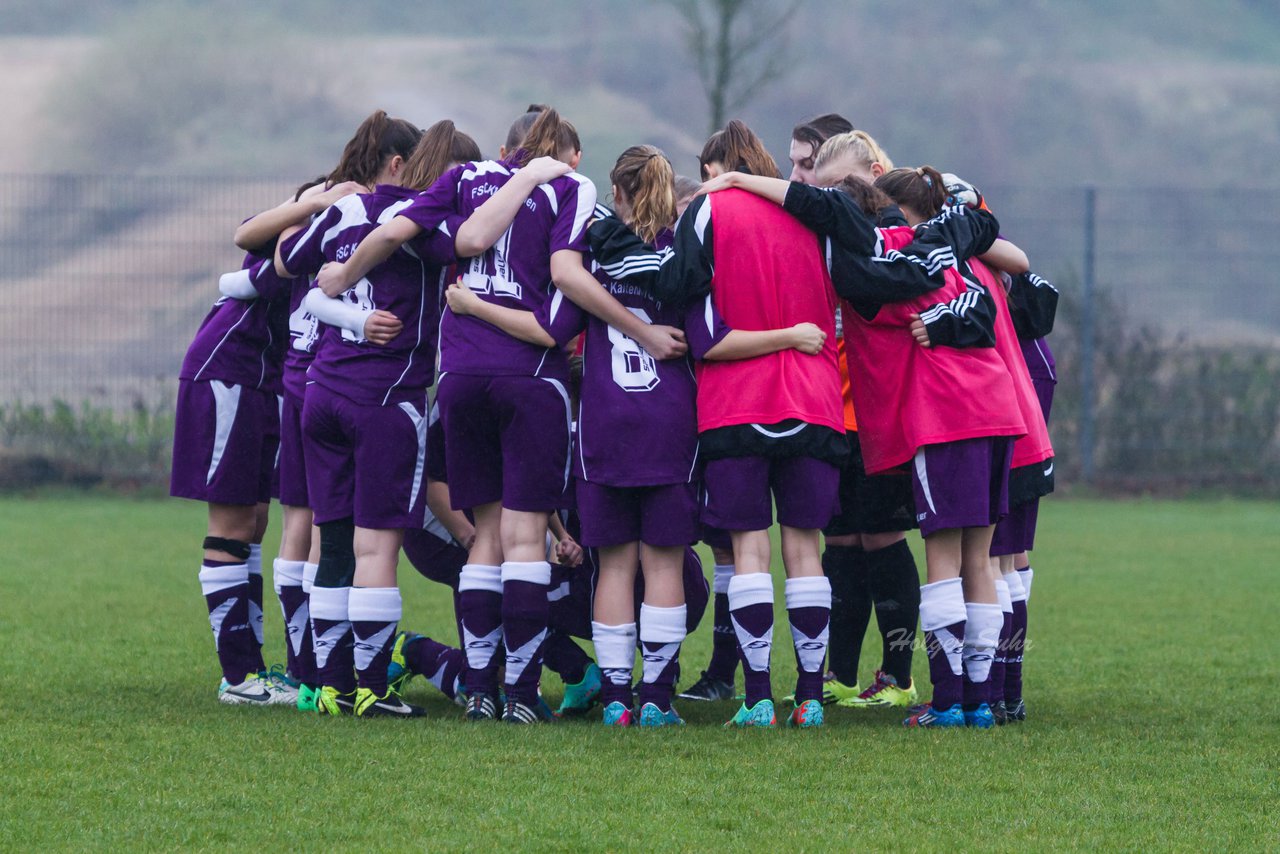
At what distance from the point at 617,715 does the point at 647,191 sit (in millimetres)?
1583

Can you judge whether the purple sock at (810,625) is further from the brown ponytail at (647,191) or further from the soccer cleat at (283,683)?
the soccer cleat at (283,683)

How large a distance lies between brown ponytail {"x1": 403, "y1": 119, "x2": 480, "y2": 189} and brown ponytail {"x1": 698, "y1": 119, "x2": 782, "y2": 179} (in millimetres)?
768

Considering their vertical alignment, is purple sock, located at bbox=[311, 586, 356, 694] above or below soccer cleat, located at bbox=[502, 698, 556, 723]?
above

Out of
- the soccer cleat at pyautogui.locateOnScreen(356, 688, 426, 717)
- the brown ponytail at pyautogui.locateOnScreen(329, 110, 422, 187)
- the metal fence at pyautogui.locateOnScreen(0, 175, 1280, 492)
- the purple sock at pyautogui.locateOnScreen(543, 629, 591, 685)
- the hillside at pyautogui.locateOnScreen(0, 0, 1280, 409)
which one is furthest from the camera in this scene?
the hillside at pyautogui.locateOnScreen(0, 0, 1280, 409)

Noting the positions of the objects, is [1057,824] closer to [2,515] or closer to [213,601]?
[213,601]

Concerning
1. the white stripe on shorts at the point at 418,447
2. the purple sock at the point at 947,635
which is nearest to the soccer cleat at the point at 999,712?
the purple sock at the point at 947,635

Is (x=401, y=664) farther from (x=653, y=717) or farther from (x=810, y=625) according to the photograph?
(x=810, y=625)

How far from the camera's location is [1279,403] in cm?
1474

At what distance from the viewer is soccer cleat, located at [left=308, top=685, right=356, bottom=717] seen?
505cm

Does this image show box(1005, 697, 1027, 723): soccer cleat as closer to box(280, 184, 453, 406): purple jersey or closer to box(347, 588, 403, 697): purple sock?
box(347, 588, 403, 697): purple sock

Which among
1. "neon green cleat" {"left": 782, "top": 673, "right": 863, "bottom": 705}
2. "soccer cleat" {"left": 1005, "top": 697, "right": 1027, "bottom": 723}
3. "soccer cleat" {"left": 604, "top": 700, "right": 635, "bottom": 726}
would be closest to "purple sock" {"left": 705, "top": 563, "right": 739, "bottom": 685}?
"neon green cleat" {"left": 782, "top": 673, "right": 863, "bottom": 705}

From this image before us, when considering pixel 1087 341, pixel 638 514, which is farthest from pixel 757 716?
pixel 1087 341

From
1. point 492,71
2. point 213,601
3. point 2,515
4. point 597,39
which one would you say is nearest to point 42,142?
point 492,71

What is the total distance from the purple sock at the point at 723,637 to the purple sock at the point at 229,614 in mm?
1571
